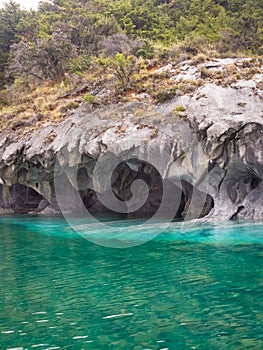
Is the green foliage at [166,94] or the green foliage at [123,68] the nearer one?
the green foliage at [166,94]

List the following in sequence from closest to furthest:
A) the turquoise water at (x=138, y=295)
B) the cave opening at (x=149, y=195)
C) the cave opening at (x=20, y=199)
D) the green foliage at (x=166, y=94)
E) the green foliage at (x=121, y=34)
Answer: the turquoise water at (x=138, y=295) < the cave opening at (x=149, y=195) < the green foliage at (x=166, y=94) < the green foliage at (x=121, y=34) < the cave opening at (x=20, y=199)

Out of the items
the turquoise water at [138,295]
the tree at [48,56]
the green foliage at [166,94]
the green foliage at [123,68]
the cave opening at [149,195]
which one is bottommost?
the turquoise water at [138,295]

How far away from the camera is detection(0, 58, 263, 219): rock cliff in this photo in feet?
73.7

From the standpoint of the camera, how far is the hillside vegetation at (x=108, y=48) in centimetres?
3166

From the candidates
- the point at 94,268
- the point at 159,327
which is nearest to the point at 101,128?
the point at 94,268

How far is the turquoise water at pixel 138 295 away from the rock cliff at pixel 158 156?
5.20m

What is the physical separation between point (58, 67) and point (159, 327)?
3941cm

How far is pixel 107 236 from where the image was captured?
66.6ft

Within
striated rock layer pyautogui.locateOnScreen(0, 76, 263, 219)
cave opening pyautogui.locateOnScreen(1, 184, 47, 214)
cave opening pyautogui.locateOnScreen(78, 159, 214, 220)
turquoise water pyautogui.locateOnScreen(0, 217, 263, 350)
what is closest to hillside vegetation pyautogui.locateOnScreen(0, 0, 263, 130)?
striated rock layer pyautogui.locateOnScreen(0, 76, 263, 219)

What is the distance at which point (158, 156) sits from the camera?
24.3 metres

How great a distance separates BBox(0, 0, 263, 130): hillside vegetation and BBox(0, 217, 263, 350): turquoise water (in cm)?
1418

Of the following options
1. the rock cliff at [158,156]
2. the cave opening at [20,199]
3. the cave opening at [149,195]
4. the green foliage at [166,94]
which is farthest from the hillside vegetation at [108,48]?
the cave opening at [20,199]

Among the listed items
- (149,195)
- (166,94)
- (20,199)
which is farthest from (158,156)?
(20,199)

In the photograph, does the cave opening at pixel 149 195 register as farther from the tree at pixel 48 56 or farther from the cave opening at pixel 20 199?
the tree at pixel 48 56
